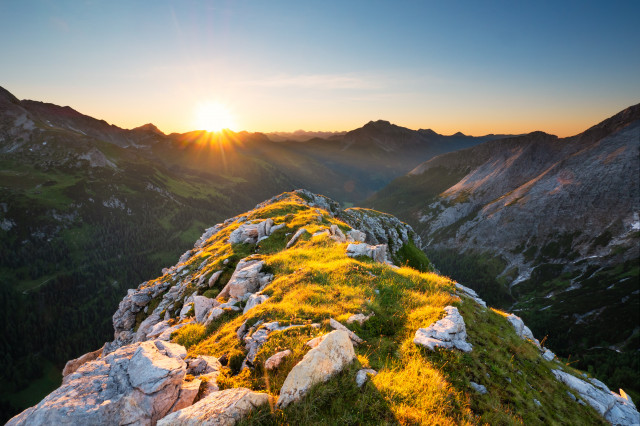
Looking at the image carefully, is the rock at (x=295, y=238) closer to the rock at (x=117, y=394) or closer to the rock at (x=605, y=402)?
the rock at (x=117, y=394)

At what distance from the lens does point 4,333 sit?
576 feet

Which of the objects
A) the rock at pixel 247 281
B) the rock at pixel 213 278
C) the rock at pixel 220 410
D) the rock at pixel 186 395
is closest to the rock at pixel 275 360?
the rock at pixel 220 410

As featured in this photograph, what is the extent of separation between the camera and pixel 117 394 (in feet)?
27.8

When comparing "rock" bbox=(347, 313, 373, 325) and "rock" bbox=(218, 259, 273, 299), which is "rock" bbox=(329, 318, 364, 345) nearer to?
"rock" bbox=(347, 313, 373, 325)

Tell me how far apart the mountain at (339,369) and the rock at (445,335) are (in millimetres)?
48

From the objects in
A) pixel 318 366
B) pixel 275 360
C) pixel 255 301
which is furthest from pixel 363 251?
pixel 318 366

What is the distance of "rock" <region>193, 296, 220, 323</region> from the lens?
57.6 ft

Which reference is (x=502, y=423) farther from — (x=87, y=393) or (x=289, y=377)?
(x=87, y=393)

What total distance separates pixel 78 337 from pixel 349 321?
24418 centimetres

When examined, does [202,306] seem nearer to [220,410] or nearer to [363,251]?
[363,251]

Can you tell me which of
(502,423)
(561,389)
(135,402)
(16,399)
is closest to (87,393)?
(135,402)

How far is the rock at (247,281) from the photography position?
60.1 feet

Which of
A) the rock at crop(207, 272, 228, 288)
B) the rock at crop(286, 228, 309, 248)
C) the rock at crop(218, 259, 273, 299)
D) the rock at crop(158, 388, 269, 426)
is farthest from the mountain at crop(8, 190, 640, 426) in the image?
the rock at crop(286, 228, 309, 248)

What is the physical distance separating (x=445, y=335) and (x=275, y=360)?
21.3 ft
